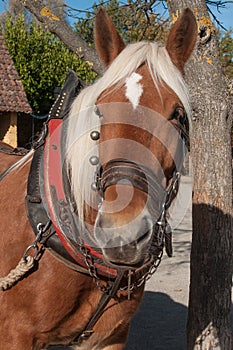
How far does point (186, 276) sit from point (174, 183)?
4978 millimetres

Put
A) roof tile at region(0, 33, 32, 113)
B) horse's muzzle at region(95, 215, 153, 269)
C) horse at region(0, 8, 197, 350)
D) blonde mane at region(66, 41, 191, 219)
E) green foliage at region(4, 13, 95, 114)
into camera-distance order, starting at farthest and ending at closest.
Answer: green foliage at region(4, 13, 95, 114) → roof tile at region(0, 33, 32, 113) → blonde mane at region(66, 41, 191, 219) → horse at region(0, 8, 197, 350) → horse's muzzle at region(95, 215, 153, 269)

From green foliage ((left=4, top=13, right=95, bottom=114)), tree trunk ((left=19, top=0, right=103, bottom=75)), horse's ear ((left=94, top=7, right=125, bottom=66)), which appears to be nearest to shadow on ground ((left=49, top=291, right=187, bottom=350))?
tree trunk ((left=19, top=0, right=103, bottom=75))

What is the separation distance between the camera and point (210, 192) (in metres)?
3.36

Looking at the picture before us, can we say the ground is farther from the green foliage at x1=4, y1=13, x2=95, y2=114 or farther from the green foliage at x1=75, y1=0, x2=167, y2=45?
the green foliage at x1=4, y1=13, x2=95, y2=114

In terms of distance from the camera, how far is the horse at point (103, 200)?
5.76 feet

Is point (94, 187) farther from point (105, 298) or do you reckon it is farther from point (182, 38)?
point (182, 38)

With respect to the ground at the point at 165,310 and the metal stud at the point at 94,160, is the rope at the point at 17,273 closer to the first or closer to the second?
the metal stud at the point at 94,160

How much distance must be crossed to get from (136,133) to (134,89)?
0.22m

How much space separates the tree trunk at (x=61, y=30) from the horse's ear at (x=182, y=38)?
4.38 feet

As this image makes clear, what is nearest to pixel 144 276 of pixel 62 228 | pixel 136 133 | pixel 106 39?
pixel 62 228

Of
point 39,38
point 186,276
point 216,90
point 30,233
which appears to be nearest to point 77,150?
point 30,233

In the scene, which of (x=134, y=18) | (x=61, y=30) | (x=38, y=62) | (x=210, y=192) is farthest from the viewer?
(x=38, y=62)

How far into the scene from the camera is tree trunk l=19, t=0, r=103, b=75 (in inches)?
139

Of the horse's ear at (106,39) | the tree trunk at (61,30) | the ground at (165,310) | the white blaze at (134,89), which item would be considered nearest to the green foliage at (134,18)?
the tree trunk at (61,30)
